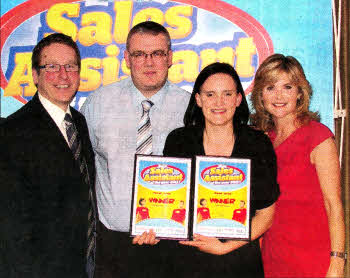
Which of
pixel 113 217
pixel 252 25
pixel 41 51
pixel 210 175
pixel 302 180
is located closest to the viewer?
pixel 210 175

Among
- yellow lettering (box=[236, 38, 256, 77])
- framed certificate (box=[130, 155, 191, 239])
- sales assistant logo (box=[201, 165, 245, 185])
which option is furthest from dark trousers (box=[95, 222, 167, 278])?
yellow lettering (box=[236, 38, 256, 77])

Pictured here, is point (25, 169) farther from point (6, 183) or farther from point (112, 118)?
point (112, 118)

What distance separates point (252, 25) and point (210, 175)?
1.41m

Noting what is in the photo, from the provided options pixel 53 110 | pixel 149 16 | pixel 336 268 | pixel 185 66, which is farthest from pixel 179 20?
pixel 336 268

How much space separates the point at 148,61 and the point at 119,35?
0.66 m

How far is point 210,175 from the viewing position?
1.91 metres

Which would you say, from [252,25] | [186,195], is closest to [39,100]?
[186,195]

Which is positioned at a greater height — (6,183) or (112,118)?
(112,118)

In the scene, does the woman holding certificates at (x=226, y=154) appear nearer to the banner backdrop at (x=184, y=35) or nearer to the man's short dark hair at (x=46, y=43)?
the banner backdrop at (x=184, y=35)

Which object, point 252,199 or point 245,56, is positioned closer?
point 252,199

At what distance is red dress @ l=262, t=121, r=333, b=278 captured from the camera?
206 cm

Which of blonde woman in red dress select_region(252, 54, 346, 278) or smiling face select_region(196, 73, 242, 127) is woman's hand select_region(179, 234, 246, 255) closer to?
blonde woman in red dress select_region(252, 54, 346, 278)

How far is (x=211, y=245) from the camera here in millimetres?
1879

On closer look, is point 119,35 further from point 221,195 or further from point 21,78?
point 221,195
